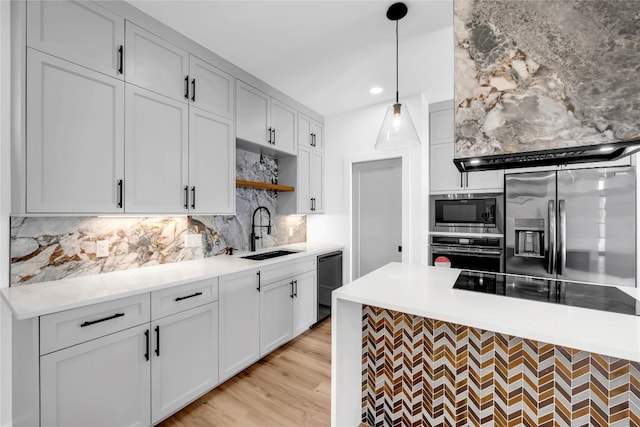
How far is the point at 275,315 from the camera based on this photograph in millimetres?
2678

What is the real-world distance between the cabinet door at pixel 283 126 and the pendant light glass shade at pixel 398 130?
1.42 metres

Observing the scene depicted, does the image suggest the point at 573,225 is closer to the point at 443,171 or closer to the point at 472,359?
the point at 443,171

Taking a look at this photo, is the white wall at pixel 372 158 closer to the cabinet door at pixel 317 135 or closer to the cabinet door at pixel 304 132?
the cabinet door at pixel 317 135

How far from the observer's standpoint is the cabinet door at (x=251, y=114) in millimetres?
2592

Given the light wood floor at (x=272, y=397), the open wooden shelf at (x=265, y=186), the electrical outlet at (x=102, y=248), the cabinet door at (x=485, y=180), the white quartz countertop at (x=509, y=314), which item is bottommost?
the light wood floor at (x=272, y=397)

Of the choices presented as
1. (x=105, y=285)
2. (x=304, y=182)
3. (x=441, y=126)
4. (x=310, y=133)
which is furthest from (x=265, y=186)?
(x=441, y=126)

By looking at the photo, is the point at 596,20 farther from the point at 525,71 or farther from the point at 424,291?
the point at 424,291

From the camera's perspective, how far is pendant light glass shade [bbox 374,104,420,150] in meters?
1.90

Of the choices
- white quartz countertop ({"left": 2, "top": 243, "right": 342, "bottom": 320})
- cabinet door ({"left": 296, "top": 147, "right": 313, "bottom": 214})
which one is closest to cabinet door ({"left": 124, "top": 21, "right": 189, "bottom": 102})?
white quartz countertop ({"left": 2, "top": 243, "right": 342, "bottom": 320})

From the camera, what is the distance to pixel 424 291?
1491 millimetres

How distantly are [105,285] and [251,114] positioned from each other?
6.00ft

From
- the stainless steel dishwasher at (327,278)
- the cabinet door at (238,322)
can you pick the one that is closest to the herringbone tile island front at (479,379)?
the cabinet door at (238,322)

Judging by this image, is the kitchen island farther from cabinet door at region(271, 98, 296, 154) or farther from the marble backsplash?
cabinet door at region(271, 98, 296, 154)

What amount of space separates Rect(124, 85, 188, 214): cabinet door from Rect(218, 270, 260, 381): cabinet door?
2.36ft
